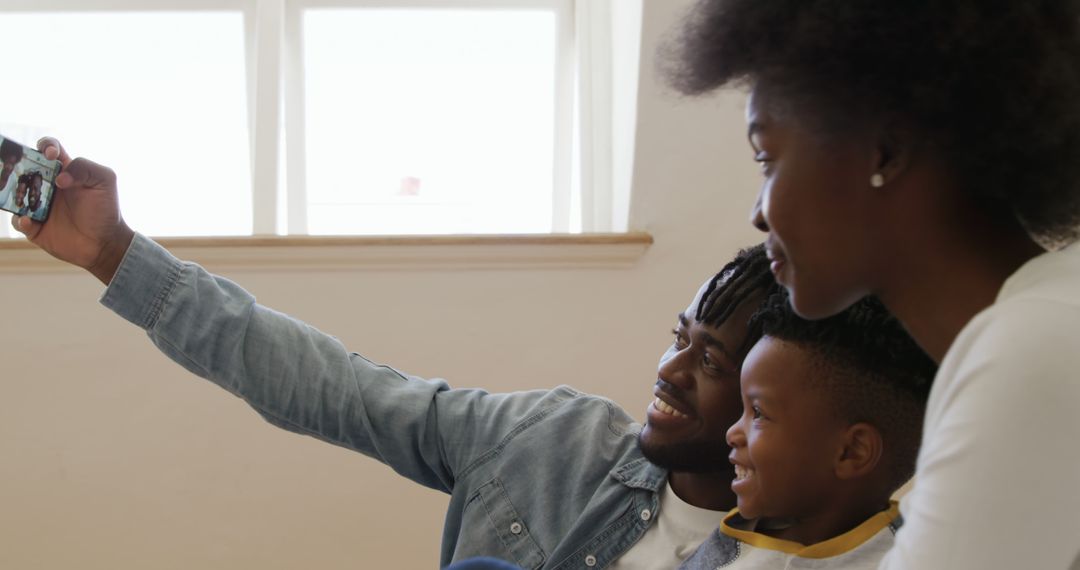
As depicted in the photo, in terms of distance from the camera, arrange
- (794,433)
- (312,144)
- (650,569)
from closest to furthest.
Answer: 1. (794,433)
2. (650,569)
3. (312,144)

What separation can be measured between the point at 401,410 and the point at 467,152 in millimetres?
1211

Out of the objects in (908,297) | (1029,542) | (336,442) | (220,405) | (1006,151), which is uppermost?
(1006,151)

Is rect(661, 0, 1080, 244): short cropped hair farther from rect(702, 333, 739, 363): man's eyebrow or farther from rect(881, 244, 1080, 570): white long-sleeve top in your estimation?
rect(702, 333, 739, 363): man's eyebrow

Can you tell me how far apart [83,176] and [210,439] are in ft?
3.32

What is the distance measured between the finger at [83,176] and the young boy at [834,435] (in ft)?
2.52

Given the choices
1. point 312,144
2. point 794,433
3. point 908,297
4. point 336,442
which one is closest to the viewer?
point 908,297

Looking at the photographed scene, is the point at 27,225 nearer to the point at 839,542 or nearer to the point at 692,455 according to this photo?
the point at 692,455

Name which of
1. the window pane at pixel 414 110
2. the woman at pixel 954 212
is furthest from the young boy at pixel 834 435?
the window pane at pixel 414 110

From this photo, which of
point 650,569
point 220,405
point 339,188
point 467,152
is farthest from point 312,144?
point 650,569

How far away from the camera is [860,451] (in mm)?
958

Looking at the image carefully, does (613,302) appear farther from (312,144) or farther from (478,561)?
(478,561)

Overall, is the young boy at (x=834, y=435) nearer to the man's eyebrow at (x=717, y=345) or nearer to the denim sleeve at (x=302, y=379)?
the man's eyebrow at (x=717, y=345)

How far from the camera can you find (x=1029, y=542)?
563 mm

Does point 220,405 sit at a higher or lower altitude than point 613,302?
lower
